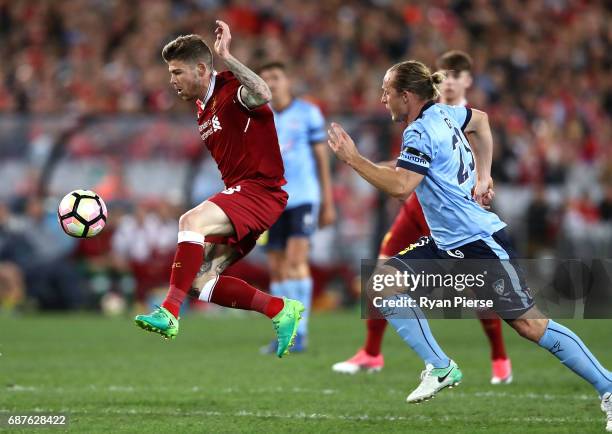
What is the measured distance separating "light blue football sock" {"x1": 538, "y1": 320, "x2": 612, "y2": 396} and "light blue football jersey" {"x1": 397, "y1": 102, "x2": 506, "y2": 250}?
0.75 metres

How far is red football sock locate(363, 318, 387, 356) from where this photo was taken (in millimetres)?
9789

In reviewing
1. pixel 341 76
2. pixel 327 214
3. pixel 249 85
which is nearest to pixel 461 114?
pixel 249 85

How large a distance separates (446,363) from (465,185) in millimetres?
1124

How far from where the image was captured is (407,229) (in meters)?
9.54

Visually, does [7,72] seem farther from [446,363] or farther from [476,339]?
[446,363]

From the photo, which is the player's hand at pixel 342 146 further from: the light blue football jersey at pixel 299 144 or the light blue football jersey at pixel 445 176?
the light blue football jersey at pixel 299 144

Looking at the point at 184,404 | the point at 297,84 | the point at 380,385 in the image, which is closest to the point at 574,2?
the point at 297,84

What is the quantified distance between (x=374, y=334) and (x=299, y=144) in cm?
293

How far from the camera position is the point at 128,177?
17484 mm

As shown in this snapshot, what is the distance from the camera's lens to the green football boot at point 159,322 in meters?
6.93

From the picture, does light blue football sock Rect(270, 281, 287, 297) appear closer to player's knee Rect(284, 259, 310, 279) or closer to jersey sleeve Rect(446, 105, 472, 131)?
player's knee Rect(284, 259, 310, 279)

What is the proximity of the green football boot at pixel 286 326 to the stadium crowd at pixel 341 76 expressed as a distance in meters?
9.52

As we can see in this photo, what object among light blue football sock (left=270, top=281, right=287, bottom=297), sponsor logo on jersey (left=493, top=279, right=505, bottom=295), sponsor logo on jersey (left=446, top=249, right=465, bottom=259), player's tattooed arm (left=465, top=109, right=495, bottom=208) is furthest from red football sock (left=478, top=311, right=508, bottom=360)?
light blue football sock (left=270, top=281, right=287, bottom=297)

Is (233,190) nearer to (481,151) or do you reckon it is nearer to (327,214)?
(481,151)
